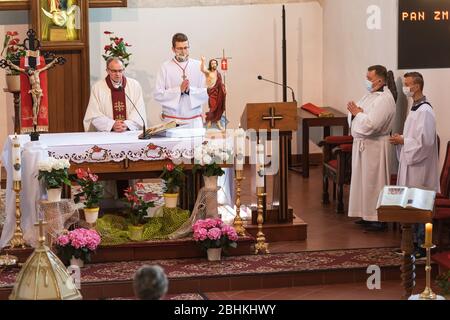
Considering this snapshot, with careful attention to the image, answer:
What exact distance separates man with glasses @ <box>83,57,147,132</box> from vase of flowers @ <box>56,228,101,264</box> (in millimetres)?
2002

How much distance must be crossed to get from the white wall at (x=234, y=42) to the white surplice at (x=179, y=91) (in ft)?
10.1

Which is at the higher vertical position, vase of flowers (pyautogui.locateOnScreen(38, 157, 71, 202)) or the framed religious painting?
the framed religious painting

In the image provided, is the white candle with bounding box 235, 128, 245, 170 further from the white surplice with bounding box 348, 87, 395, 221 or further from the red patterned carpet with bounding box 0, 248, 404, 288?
the white surplice with bounding box 348, 87, 395, 221

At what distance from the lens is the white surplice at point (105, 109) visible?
1116 centimetres

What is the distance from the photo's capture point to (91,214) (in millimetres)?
9789

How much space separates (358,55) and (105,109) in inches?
163

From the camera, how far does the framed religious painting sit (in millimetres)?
13961

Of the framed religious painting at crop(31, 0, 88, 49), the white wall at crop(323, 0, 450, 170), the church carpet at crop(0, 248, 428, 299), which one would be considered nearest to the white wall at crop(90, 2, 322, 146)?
the white wall at crop(323, 0, 450, 170)

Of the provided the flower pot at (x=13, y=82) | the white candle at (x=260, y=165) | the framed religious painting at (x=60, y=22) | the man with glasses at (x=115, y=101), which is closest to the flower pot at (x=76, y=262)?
the white candle at (x=260, y=165)

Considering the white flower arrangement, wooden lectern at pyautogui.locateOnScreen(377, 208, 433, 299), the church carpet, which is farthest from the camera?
the white flower arrangement

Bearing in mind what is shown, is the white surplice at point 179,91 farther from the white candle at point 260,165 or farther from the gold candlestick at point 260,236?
the gold candlestick at point 260,236

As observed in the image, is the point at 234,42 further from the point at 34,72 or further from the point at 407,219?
the point at 407,219

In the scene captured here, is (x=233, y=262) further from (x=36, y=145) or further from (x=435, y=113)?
(x=435, y=113)

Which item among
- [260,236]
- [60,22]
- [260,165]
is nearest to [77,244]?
[260,236]
